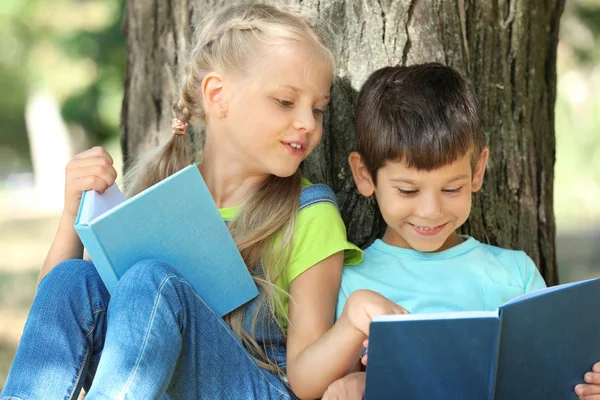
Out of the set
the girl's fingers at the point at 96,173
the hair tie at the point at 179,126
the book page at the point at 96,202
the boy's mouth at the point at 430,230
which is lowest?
the boy's mouth at the point at 430,230

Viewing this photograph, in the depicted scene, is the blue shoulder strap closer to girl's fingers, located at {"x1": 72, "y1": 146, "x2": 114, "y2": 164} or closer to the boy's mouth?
the boy's mouth

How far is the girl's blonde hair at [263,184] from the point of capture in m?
2.46

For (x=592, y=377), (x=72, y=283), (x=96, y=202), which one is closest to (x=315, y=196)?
(x=96, y=202)

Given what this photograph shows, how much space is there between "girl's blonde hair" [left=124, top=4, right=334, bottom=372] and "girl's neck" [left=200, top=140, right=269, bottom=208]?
5cm

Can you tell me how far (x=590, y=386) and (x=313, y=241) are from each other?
833mm

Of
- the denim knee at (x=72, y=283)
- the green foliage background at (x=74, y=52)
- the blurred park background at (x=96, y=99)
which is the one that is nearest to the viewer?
the denim knee at (x=72, y=283)

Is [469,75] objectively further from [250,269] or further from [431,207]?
[250,269]

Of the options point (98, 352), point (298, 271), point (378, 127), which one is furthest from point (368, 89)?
point (98, 352)

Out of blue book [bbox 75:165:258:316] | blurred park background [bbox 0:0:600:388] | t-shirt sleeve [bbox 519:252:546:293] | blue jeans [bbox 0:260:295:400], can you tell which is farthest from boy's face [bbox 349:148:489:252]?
blurred park background [bbox 0:0:600:388]

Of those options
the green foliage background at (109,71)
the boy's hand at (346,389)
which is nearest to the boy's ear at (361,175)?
the boy's hand at (346,389)

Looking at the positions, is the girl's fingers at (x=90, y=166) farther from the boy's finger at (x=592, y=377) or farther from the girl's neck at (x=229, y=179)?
the boy's finger at (x=592, y=377)

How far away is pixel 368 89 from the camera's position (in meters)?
2.63

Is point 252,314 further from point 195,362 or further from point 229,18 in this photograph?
point 229,18

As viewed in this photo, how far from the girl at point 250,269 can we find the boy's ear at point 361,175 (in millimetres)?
128
